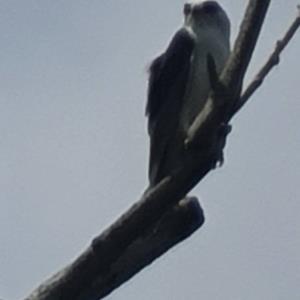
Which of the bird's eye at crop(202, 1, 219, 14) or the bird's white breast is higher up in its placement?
the bird's eye at crop(202, 1, 219, 14)

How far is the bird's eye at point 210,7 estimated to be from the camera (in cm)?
687

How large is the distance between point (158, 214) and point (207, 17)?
3435mm

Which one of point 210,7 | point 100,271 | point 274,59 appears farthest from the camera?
point 210,7

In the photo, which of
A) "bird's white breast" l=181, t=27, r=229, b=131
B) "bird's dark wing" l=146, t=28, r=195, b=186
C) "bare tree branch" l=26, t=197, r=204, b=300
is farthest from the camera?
"bird's white breast" l=181, t=27, r=229, b=131

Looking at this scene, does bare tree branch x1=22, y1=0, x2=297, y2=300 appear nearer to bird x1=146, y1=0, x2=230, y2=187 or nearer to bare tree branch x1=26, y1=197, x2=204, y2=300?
bare tree branch x1=26, y1=197, x2=204, y2=300

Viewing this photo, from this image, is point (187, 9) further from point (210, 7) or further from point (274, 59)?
point (274, 59)

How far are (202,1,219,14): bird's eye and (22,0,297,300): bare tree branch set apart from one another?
122 inches

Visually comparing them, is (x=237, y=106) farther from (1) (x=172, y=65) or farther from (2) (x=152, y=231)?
(1) (x=172, y=65)

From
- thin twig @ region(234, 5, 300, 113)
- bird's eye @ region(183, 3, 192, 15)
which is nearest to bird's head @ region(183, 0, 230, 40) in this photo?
bird's eye @ region(183, 3, 192, 15)

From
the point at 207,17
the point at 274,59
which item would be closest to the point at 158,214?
the point at 274,59

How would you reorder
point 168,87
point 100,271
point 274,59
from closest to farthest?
point 100,271 < point 274,59 < point 168,87

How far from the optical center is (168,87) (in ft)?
21.0

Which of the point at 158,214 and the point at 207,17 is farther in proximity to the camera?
the point at 207,17

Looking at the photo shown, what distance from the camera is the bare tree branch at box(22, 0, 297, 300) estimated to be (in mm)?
3520
